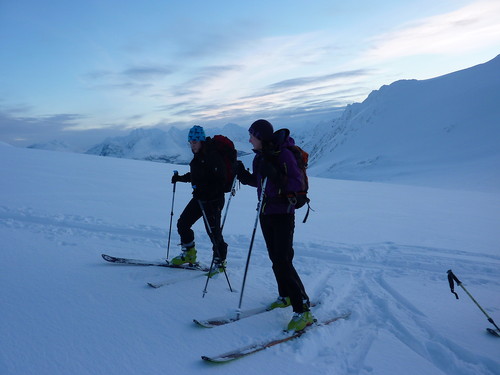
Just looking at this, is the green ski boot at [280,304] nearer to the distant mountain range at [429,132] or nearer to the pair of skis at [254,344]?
the pair of skis at [254,344]

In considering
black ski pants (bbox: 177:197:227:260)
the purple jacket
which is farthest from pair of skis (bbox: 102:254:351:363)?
the purple jacket

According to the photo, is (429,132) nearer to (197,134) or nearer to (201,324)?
(197,134)

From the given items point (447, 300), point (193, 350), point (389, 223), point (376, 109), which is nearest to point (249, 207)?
point (389, 223)

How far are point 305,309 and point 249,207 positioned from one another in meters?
8.00

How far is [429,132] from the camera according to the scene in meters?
87.7

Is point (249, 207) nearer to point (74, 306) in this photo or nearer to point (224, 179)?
point (224, 179)

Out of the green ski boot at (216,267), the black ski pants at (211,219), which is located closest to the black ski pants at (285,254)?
the black ski pants at (211,219)

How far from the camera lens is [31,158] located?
1908 centimetres

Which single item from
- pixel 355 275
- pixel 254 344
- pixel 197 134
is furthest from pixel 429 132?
pixel 254 344

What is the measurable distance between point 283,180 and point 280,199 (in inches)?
10.3

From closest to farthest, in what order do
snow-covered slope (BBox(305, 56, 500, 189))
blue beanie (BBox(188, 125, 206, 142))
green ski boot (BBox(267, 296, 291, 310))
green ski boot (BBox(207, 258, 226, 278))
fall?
green ski boot (BBox(267, 296, 291, 310)) < blue beanie (BBox(188, 125, 206, 142)) < green ski boot (BBox(207, 258, 226, 278)) < snow-covered slope (BBox(305, 56, 500, 189))

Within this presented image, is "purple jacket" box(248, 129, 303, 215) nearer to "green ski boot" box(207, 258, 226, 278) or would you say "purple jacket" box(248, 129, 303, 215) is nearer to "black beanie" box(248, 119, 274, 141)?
"black beanie" box(248, 119, 274, 141)

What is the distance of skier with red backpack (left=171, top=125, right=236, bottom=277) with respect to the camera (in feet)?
16.6

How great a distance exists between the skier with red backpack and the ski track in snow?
0.75 meters
